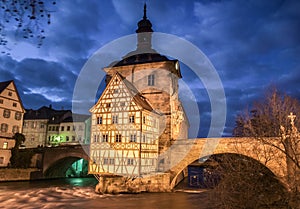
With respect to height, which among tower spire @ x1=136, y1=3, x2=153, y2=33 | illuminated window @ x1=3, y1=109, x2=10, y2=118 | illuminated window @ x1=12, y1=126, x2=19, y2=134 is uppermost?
tower spire @ x1=136, y1=3, x2=153, y2=33

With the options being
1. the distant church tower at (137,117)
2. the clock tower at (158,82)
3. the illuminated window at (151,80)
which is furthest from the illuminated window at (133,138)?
the illuminated window at (151,80)

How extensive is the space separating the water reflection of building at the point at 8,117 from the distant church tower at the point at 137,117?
1582 centimetres

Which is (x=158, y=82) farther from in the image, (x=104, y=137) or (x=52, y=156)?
(x=52, y=156)

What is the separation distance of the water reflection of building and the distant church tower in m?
15.8

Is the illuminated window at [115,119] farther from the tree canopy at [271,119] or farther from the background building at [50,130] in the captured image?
the background building at [50,130]

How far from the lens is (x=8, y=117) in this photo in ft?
118

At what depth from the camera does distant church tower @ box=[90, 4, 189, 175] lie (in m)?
24.5

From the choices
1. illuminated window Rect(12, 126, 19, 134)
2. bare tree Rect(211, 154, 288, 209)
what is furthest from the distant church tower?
illuminated window Rect(12, 126, 19, 134)

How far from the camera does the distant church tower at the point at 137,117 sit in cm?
2447

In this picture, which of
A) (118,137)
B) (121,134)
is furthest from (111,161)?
(121,134)

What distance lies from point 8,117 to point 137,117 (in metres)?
21.1

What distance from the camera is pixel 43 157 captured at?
38.0 metres

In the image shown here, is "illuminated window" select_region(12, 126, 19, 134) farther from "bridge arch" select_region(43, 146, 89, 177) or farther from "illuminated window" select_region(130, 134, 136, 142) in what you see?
"illuminated window" select_region(130, 134, 136, 142)

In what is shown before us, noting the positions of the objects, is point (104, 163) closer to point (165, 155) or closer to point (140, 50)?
point (165, 155)
